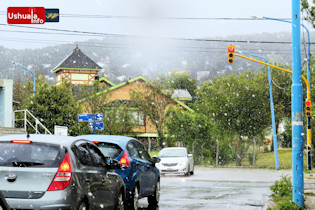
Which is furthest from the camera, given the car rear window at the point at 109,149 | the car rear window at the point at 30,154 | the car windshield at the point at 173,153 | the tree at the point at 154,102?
the tree at the point at 154,102

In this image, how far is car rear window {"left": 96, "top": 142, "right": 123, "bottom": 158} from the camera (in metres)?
10.2

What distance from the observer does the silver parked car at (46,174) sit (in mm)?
6195

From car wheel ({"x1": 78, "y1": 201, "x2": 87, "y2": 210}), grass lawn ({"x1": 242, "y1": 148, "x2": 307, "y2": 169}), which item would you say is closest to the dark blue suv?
car wheel ({"x1": 78, "y1": 201, "x2": 87, "y2": 210})

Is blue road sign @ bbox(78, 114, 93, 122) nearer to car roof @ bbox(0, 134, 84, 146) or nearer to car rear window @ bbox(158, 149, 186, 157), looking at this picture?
car rear window @ bbox(158, 149, 186, 157)

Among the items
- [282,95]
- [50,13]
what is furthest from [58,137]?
[282,95]

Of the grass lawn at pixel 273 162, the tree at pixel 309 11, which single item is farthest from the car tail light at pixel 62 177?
the grass lawn at pixel 273 162

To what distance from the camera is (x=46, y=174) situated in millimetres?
6305

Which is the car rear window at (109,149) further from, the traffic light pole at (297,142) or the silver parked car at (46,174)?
the traffic light pole at (297,142)

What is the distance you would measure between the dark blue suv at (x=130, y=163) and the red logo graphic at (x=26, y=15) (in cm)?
1036

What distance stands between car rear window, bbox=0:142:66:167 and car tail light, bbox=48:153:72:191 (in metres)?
0.08

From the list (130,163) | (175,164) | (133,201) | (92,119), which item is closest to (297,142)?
(130,163)

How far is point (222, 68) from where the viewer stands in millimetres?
196500

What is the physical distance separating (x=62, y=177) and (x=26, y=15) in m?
16.1

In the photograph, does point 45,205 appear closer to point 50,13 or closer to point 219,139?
point 50,13
